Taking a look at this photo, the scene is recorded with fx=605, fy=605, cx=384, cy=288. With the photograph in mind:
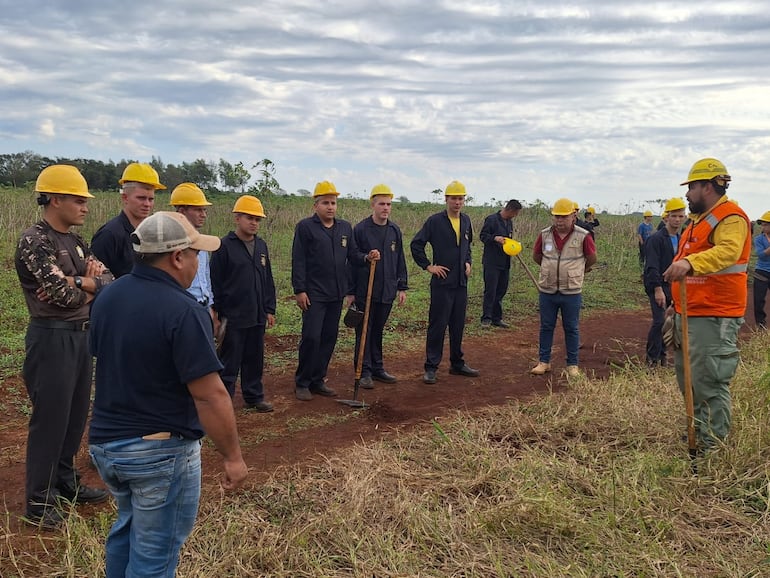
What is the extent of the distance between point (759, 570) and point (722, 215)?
2.10 m

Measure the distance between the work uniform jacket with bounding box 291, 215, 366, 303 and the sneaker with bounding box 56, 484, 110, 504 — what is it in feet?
8.09

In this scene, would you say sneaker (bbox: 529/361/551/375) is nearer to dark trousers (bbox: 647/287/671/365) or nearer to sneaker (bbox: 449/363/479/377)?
sneaker (bbox: 449/363/479/377)

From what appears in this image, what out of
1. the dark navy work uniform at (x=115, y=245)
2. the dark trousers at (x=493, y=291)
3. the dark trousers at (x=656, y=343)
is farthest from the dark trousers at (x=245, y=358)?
the dark trousers at (x=493, y=291)

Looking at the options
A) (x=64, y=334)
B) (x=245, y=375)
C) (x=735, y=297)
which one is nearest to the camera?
(x=64, y=334)

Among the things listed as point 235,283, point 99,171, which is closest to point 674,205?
point 235,283

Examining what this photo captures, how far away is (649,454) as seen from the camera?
3879 mm

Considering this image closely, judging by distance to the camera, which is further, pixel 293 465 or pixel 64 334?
pixel 293 465

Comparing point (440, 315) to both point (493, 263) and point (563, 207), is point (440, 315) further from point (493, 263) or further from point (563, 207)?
point (493, 263)

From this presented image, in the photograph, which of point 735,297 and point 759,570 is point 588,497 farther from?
point 735,297

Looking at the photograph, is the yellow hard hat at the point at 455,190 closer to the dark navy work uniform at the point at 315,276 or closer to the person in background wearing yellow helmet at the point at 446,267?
the person in background wearing yellow helmet at the point at 446,267

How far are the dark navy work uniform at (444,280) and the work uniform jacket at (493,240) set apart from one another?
8.41 ft

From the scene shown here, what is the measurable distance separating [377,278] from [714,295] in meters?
3.11

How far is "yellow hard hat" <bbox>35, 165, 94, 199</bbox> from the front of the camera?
3.23 metres

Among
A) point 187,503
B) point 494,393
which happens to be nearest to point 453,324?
point 494,393
